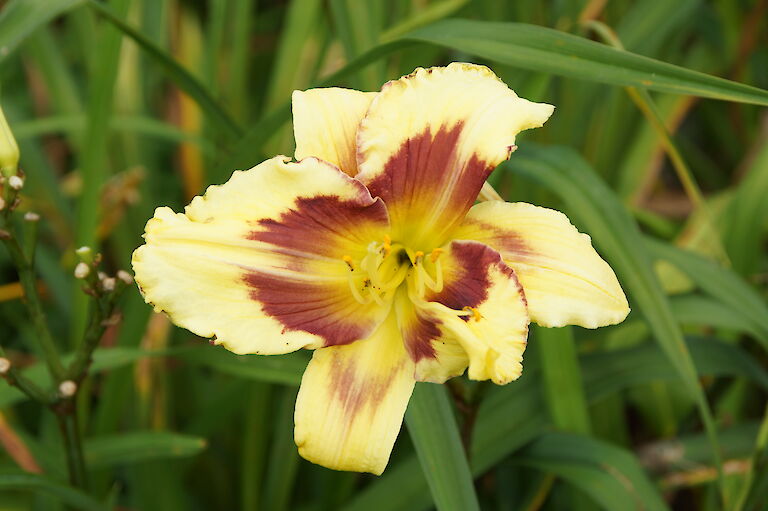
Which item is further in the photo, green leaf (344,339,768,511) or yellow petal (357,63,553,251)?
green leaf (344,339,768,511)

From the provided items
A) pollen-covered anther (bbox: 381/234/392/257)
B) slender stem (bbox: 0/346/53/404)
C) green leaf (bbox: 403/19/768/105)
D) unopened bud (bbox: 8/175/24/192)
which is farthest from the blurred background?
unopened bud (bbox: 8/175/24/192)

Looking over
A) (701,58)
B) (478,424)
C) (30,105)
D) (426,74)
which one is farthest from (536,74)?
(30,105)

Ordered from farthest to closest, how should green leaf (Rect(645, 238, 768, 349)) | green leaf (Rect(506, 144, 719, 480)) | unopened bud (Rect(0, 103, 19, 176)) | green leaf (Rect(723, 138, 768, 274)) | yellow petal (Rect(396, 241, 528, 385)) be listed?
green leaf (Rect(723, 138, 768, 274)) < green leaf (Rect(645, 238, 768, 349)) < green leaf (Rect(506, 144, 719, 480)) < unopened bud (Rect(0, 103, 19, 176)) < yellow petal (Rect(396, 241, 528, 385))

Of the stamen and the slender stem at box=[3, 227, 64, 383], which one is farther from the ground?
the stamen

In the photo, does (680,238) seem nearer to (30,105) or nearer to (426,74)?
(426,74)

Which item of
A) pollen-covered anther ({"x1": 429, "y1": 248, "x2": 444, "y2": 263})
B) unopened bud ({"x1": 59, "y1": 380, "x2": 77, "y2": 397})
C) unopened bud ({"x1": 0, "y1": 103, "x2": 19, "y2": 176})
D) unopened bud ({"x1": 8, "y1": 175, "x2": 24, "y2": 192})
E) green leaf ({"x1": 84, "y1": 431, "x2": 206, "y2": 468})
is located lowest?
green leaf ({"x1": 84, "y1": 431, "x2": 206, "y2": 468})

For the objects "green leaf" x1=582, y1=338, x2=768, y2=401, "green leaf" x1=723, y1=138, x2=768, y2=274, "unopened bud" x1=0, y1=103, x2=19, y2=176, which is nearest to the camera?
"unopened bud" x1=0, y1=103, x2=19, y2=176

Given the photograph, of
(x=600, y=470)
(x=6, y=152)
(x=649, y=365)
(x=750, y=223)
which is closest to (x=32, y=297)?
(x=6, y=152)

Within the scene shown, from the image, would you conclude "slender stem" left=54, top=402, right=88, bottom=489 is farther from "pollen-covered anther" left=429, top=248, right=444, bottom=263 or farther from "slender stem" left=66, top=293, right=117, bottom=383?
"pollen-covered anther" left=429, top=248, right=444, bottom=263
